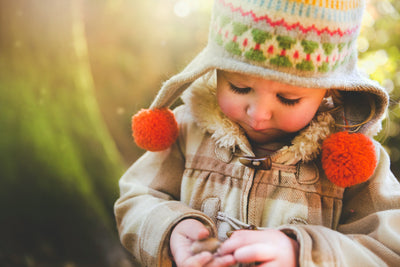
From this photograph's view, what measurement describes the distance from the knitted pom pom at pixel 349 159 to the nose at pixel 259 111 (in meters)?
0.17

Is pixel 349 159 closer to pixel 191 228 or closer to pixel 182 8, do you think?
pixel 191 228

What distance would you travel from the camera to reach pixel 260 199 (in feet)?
2.70

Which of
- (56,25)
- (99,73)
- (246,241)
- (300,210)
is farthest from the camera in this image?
(99,73)

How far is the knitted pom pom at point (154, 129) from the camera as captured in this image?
0.86 metres

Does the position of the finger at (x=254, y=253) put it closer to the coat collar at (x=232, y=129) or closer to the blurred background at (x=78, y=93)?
the coat collar at (x=232, y=129)

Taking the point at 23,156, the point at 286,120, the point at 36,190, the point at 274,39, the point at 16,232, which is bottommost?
the point at 16,232

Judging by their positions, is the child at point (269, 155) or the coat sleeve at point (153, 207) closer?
the child at point (269, 155)

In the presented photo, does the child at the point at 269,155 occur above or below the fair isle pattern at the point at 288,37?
below

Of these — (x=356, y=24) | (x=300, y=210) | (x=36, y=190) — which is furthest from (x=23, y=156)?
(x=356, y=24)

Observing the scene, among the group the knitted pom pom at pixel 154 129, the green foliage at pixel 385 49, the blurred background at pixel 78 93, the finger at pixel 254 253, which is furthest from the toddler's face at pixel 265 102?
the green foliage at pixel 385 49

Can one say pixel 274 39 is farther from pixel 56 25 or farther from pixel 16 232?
pixel 16 232

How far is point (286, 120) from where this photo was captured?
75cm

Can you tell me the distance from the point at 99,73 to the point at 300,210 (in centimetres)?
89

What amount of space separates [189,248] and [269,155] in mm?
278
